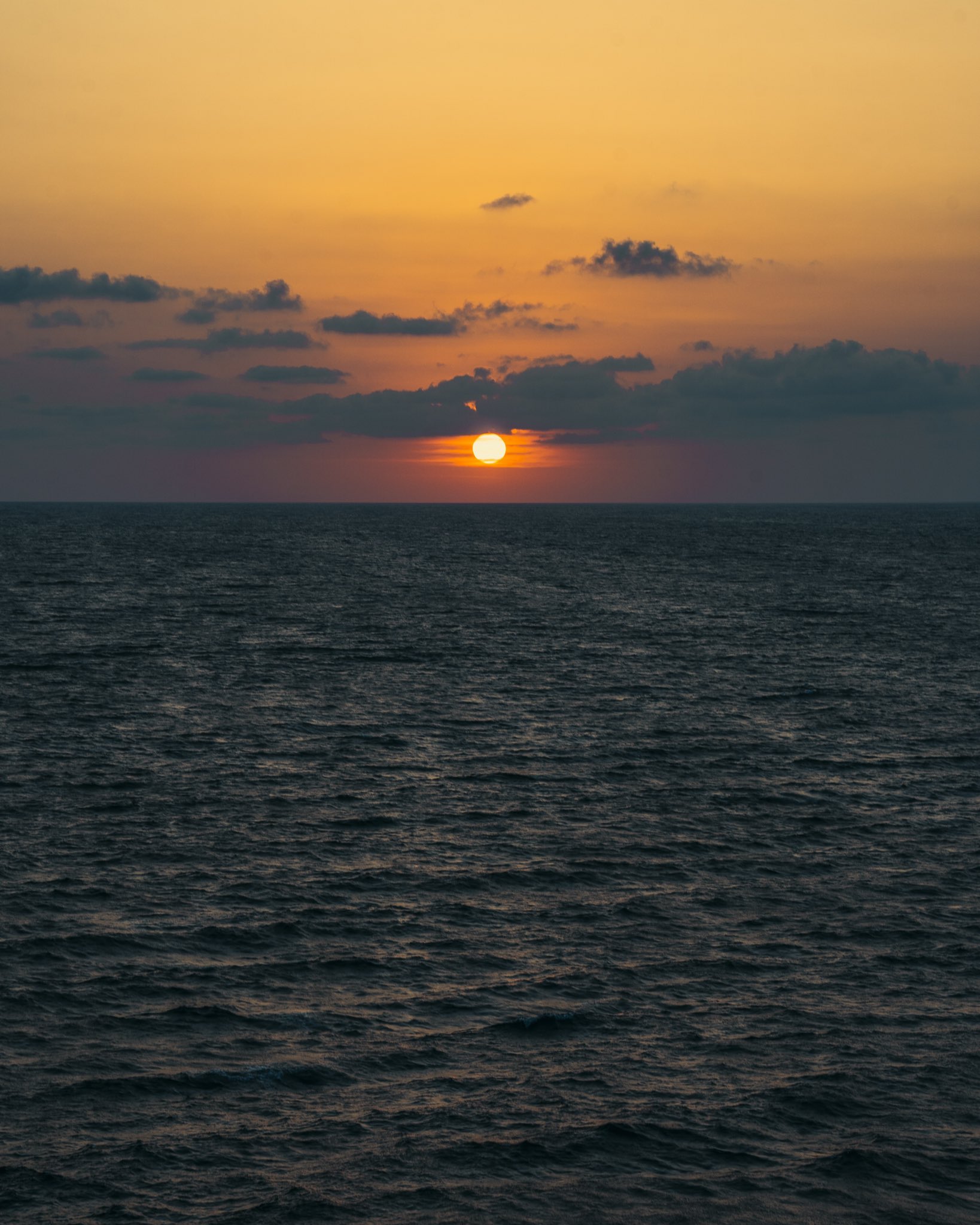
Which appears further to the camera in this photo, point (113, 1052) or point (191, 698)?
point (191, 698)

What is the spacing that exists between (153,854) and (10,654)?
49016mm

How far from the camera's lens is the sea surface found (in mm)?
22719

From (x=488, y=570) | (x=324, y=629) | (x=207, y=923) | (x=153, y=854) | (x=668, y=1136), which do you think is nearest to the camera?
(x=668, y=1136)

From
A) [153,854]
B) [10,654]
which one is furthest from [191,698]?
[153,854]

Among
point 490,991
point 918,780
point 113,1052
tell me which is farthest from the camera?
point 918,780

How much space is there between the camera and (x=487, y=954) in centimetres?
3222

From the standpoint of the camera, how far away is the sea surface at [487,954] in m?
22.7

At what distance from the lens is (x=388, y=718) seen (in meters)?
63.0

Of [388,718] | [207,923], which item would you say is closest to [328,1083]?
[207,923]

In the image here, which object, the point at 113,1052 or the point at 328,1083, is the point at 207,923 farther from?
the point at 328,1083

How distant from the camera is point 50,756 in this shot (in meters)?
52.9

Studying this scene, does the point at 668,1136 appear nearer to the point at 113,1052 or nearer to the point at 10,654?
the point at 113,1052

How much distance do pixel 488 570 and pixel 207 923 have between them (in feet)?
498

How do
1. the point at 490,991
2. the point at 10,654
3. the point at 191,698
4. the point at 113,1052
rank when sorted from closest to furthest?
the point at 113,1052, the point at 490,991, the point at 191,698, the point at 10,654
